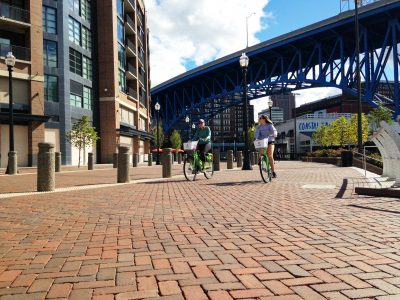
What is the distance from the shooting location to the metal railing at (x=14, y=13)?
3017 centimetres

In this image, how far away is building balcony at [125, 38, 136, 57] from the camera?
45959 millimetres

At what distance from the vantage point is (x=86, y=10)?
38.6 meters

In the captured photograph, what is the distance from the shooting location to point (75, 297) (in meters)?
2.37

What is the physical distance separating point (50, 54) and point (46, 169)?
27699 millimetres

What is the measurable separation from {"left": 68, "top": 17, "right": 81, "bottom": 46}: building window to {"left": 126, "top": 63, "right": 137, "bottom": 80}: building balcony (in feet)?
30.8

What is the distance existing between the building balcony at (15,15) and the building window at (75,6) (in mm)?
5100

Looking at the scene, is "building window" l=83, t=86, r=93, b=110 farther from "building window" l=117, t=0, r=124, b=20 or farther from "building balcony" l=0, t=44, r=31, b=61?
"building window" l=117, t=0, r=124, b=20

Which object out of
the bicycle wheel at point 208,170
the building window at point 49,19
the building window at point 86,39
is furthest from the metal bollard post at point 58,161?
the building window at point 86,39

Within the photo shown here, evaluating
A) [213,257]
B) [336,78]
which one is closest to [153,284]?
[213,257]

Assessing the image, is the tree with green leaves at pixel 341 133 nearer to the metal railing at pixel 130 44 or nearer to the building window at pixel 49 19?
the metal railing at pixel 130 44

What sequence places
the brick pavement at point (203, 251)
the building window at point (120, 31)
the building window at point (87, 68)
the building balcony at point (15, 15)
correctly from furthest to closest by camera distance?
1. the building window at point (120, 31)
2. the building window at point (87, 68)
3. the building balcony at point (15, 15)
4. the brick pavement at point (203, 251)

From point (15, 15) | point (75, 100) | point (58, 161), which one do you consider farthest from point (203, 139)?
point (75, 100)

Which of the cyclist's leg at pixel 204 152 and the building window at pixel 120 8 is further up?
the building window at pixel 120 8

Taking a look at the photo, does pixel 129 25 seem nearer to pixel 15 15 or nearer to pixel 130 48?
pixel 130 48
